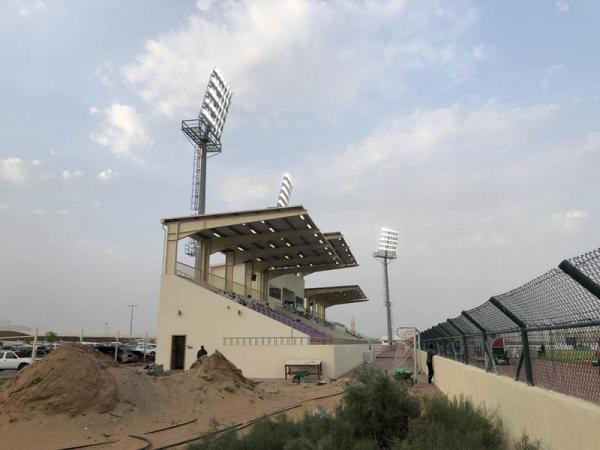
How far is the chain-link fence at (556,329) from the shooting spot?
445 cm

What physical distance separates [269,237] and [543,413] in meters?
34.2

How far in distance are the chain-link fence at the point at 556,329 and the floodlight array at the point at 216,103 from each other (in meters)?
44.5

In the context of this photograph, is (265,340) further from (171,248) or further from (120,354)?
(120,354)

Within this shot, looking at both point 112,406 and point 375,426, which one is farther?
point 112,406

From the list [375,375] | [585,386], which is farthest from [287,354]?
[585,386]

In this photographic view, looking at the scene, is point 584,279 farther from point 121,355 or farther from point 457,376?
point 121,355

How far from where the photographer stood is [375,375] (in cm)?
812

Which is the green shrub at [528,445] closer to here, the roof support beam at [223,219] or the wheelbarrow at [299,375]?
the wheelbarrow at [299,375]

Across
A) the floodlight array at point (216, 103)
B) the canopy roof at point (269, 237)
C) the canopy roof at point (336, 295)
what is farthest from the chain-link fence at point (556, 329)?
the canopy roof at point (336, 295)

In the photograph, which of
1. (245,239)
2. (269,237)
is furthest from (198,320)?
(269,237)

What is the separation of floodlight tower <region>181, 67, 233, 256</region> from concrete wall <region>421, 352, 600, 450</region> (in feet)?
136

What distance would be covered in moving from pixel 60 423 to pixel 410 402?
8.97m

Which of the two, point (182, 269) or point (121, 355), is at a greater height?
point (182, 269)

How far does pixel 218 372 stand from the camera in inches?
727
